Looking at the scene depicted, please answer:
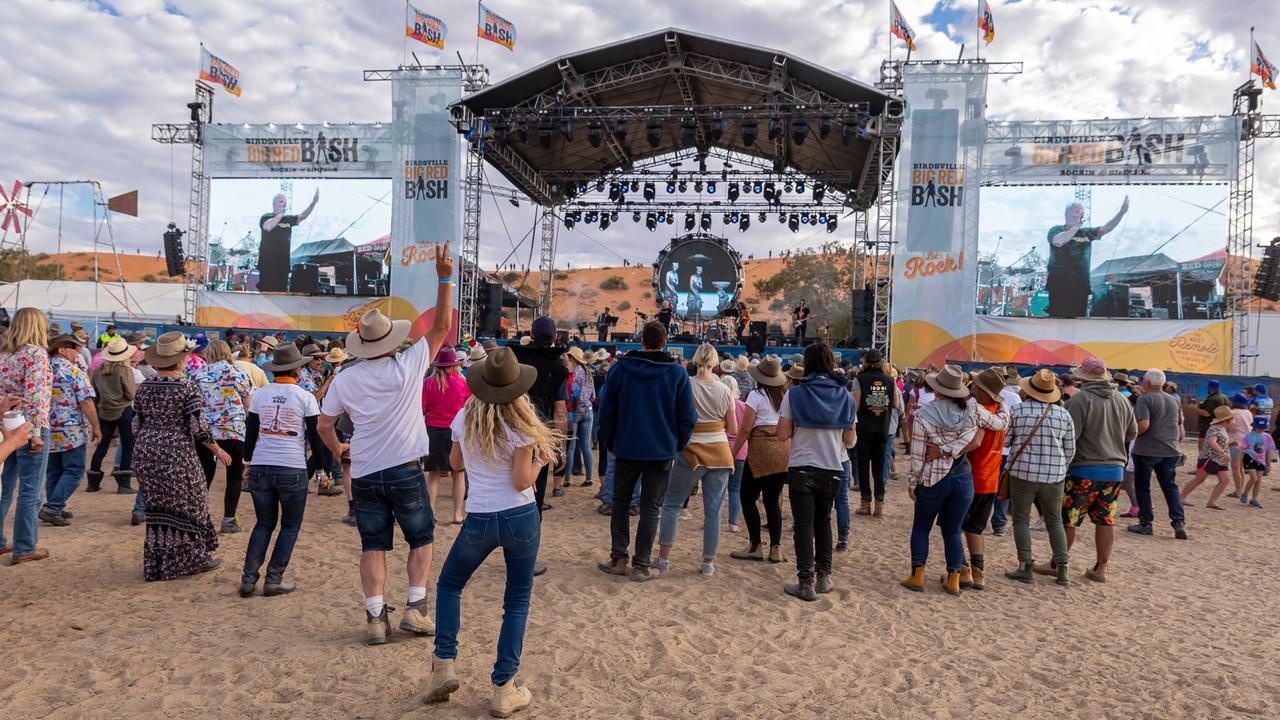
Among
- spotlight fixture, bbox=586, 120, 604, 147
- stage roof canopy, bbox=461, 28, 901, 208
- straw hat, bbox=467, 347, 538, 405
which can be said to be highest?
stage roof canopy, bbox=461, 28, 901, 208

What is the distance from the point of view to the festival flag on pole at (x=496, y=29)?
17.6 meters

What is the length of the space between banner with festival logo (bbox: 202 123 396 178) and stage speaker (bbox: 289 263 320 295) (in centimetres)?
261

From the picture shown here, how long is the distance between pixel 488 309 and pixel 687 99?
791 cm

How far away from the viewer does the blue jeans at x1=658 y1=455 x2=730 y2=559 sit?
17.2ft

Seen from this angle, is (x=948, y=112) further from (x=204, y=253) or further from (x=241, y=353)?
(x=204, y=253)

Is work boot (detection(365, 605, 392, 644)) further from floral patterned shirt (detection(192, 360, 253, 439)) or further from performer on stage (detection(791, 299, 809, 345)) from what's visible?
performer on stage (detection(791, 299, 809, 345))

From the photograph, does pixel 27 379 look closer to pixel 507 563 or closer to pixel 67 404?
pixel 67 404

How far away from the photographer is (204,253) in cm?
2020

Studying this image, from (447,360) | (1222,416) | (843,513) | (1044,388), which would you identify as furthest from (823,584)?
(1222,416)

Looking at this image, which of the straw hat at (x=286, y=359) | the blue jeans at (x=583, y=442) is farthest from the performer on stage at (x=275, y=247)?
the straw hat at (x=286, y=359)

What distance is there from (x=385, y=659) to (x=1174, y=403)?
23.4 ft

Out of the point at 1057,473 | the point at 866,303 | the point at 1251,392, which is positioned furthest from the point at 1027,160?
the point at 1057,473

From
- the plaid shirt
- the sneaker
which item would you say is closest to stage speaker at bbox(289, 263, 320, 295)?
the sneaker

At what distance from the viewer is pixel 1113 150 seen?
1714 cm
